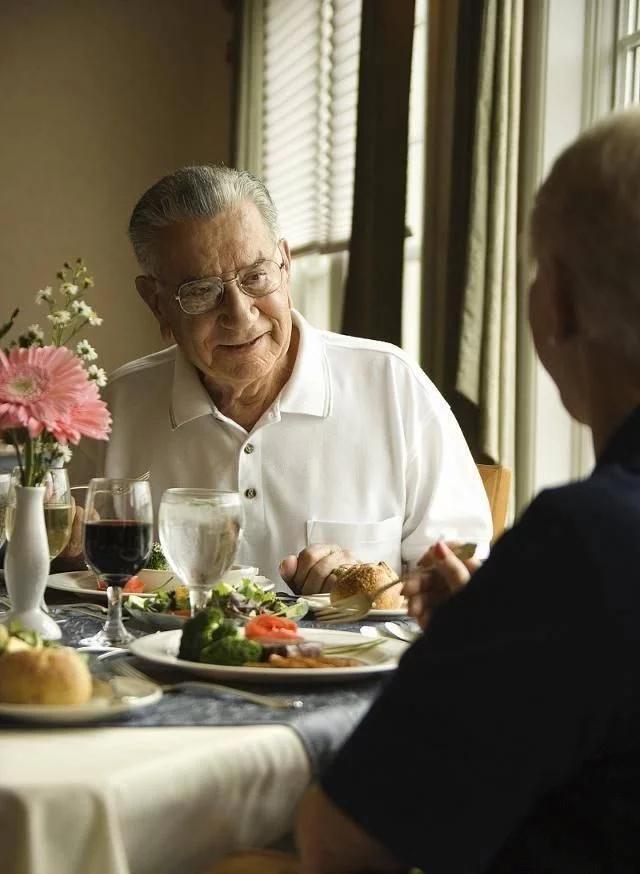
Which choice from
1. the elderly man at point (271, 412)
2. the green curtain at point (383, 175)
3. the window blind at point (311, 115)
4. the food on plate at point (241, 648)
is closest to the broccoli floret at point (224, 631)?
the food on plate at point (241, 648)

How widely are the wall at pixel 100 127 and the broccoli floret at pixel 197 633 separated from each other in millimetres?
4681

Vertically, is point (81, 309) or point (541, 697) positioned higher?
point (81, 309)

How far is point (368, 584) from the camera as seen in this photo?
170 cm

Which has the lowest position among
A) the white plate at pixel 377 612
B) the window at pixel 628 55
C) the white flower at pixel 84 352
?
the white plate at pixel 377 612

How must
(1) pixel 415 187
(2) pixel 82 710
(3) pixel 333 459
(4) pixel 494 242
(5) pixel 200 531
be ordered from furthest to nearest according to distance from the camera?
1. (1) pixel 415 187
2. (4) pixel 494 242
3. (3) pixel 333 459
4. (5) pixel 200 531
5. (2) pixel 82 710

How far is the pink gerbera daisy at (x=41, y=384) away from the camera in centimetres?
143

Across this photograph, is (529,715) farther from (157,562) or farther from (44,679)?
(157,562)

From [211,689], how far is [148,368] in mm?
1623

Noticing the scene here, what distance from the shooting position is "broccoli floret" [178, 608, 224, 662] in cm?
131

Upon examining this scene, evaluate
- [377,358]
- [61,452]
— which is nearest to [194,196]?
[377,358]

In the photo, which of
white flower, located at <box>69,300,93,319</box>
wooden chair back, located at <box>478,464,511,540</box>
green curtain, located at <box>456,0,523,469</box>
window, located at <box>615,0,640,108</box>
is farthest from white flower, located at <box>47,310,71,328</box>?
window, located at <box>615,0,640,108</box>

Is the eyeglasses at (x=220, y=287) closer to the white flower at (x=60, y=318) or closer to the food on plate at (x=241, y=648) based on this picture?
the white flower at (x=60, y=318)

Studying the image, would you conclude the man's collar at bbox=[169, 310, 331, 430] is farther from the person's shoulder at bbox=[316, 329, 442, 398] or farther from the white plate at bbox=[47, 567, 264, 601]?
the white plate at bbox=[47, 567, 264, 601]

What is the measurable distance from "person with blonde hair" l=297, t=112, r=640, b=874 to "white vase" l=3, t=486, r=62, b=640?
0.70m
